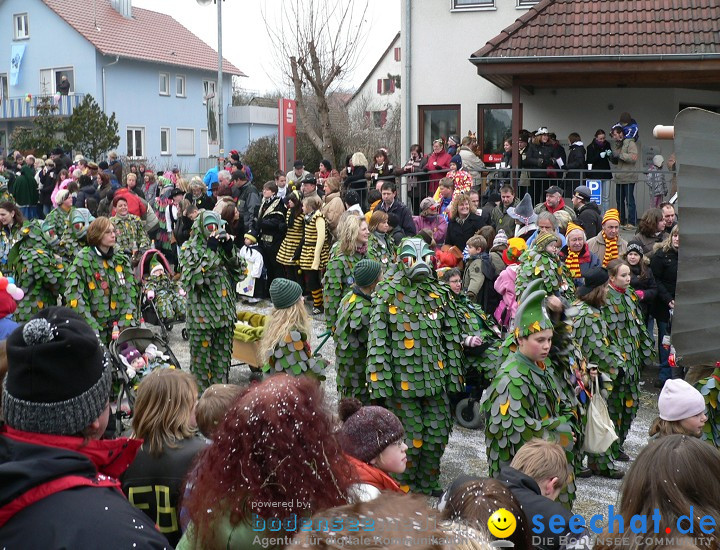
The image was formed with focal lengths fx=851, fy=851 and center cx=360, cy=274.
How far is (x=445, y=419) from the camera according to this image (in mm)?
6512

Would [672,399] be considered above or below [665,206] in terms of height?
below

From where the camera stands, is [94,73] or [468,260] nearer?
[468,260]

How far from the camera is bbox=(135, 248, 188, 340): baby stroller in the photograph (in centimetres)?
1091

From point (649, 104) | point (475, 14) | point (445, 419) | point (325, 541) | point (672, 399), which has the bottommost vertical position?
point (445, 419)

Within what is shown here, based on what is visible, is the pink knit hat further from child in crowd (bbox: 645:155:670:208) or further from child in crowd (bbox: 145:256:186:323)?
child in crowd (bbox: 645:155:670:208)

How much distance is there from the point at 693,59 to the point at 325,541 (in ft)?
46.8

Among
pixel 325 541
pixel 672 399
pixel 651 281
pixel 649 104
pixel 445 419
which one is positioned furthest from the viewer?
pixel 649 104

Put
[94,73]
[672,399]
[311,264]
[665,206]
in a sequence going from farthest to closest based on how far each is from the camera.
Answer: [94,73] < [311,264] < [665,206] < [672,399]

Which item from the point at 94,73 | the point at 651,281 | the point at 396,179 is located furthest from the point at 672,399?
the point at 94,73

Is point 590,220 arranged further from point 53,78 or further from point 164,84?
point 164,84

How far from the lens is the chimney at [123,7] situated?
43906 mm

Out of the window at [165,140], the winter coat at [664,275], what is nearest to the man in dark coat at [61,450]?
the winter coat at [664,275]

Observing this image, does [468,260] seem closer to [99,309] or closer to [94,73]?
[99,309]

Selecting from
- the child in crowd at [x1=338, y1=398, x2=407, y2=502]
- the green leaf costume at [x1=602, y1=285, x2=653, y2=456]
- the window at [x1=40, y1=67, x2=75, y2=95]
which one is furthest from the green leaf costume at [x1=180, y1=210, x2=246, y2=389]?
the window at [x1=40, y1=67, x2=75, y2=95]
